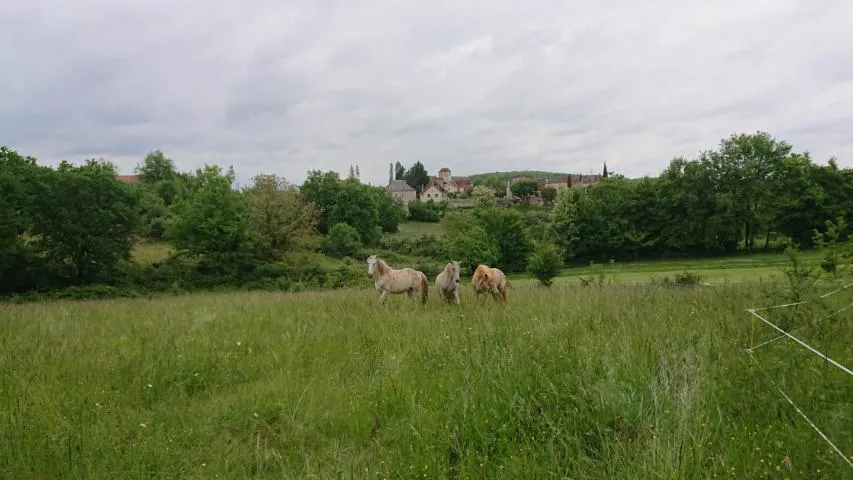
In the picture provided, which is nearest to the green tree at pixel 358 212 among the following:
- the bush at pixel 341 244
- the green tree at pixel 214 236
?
the bush at pixel 341 244

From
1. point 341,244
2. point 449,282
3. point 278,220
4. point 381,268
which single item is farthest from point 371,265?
point 341,244

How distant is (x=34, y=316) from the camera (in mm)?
10109

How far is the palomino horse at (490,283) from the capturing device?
11.5m

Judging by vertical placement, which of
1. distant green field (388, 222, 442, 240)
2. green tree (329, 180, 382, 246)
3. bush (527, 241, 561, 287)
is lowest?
bush (527, 241, 561, 287)

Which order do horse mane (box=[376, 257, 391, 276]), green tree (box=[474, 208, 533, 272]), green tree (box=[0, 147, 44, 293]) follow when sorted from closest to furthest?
1. horse mane (box=[376, 257, 391, 276])
2. green tree (box=[0, 147, 44, 293])
3. green tree (box=[474, 208, 533, 272])

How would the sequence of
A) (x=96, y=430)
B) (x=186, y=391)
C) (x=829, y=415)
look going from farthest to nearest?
(x=186, y=391)
(x=96, y=430)
(x=829, y=415)

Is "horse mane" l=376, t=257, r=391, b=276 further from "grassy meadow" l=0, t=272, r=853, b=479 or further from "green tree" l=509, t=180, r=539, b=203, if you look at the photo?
"green tree" l=509, t=180, r=539, b=203

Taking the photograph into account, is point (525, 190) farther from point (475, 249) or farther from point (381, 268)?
point (381, 268)

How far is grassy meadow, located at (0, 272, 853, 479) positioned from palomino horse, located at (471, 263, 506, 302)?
15.8 feet

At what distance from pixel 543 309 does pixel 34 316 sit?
36.0 feet

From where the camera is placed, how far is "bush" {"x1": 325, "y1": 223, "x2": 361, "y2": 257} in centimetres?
5681

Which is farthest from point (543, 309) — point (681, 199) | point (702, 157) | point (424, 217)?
point (424, 217)

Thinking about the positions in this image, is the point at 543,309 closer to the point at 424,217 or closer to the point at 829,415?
the point at 829,415

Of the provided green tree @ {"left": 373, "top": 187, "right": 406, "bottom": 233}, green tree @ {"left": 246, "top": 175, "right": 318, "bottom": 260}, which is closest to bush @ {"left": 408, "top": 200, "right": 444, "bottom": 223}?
green tree @ {"left": 373, "top": 187, "right": 406, "bottom": 233}
